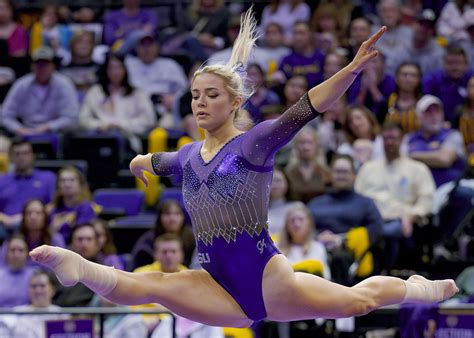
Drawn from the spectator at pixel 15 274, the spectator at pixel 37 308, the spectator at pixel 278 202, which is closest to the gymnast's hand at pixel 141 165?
the spectator at pixel 37 308

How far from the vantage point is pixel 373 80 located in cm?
1038

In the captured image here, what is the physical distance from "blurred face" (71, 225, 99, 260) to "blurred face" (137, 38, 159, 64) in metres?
3.13

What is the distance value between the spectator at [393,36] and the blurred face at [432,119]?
5.26ft

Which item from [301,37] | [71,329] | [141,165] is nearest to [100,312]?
[71,329]

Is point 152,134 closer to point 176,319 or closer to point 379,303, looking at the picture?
point 176,319

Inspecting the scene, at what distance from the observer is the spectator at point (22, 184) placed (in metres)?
9.60

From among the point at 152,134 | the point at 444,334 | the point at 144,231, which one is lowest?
the point at 444,334

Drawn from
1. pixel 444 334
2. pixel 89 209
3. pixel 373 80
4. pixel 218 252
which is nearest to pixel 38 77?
pixel 89 209

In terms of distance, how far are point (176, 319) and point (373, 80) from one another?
390cm

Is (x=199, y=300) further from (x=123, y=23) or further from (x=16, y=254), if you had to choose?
(x=123, y=23)

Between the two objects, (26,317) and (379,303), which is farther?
(26,317)

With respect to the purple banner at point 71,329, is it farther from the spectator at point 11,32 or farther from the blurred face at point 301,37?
the spectator at point 11,32

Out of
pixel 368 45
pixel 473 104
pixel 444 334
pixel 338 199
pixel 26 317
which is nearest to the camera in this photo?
pixel 368 45

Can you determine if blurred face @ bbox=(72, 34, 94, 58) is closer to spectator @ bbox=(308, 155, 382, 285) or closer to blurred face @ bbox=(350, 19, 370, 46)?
blurred face @ bbox=(350, 19, 370, 46)
